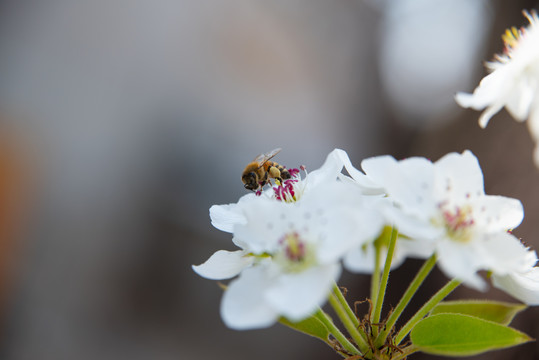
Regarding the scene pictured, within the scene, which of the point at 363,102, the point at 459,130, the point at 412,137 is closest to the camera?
the point at 459,130

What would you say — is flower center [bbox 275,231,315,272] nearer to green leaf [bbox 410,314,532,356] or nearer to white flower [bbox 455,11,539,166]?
green leaf [bbox 410,314,532,356]

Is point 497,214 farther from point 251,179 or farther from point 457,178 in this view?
point 251,179

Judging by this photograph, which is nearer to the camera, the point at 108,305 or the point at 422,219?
the point at 422,219

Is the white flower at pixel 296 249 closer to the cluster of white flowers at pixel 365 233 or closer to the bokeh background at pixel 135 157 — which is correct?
the cluster of white flowers at pixel 365 233

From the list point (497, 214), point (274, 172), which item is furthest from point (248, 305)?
point (274, 172)

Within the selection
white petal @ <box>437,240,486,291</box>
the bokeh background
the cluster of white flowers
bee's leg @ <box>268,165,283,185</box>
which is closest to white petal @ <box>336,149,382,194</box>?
the cluster of white flowers

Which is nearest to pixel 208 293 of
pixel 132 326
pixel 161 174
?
pixel 132 326

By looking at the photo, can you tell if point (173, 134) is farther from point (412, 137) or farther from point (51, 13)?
point (412, 137)

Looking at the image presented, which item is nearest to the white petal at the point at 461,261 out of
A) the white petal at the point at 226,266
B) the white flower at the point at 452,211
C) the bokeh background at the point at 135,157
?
the white flower at the point at 452,211
